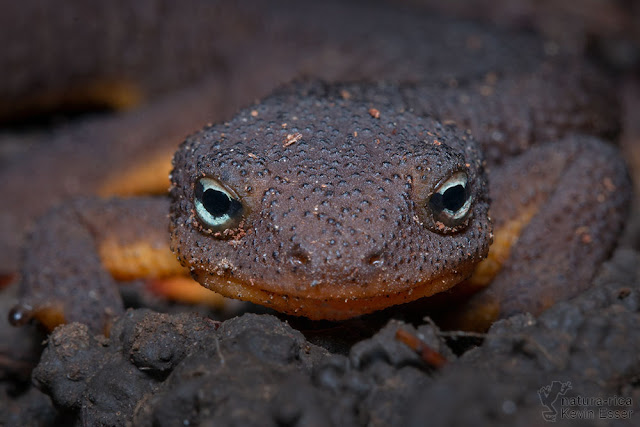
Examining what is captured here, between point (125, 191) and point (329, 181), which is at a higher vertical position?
point (329, 181)

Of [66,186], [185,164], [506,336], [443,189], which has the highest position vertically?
[443,189]

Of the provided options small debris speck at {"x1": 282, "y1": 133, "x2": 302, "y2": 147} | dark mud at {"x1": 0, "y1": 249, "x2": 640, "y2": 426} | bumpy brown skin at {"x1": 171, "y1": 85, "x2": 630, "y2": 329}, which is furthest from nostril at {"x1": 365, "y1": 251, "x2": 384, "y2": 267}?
small debris speck at {"x1": 282, "y1": 133, "x2": 302, "y2": 147}

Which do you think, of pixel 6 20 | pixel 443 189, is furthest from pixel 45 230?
pixel 6 20

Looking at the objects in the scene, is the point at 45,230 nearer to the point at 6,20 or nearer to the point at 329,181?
the point at 329,181

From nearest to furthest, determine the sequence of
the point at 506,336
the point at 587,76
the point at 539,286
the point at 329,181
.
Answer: the point at 506,336 < the point at 329,181 < the point at 539,286 < the point at 587,76
